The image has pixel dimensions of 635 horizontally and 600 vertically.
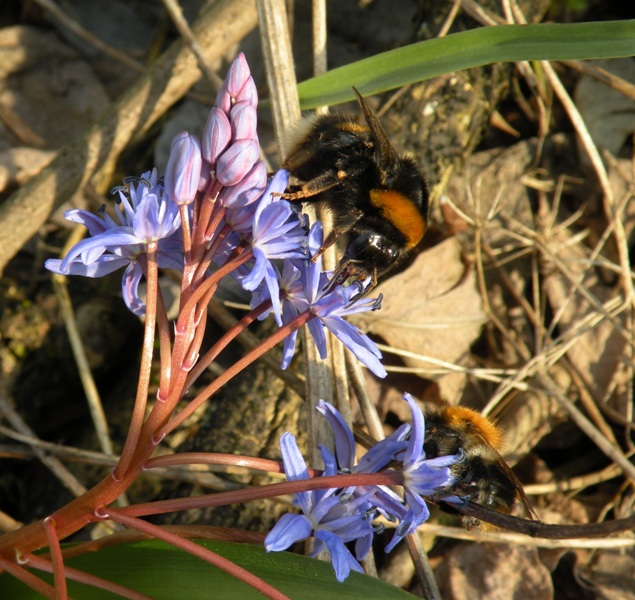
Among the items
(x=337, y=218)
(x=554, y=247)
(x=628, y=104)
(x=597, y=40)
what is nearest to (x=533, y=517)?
(x=337, y=218)

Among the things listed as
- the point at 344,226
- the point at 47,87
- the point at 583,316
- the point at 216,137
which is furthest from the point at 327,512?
the point at 47,87

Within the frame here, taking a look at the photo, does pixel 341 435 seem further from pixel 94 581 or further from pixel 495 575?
pixel 495 575

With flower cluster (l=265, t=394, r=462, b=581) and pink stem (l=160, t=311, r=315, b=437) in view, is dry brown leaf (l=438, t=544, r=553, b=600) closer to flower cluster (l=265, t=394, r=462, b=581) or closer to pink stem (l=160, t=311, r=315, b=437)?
flower cluster (l=265, t=394, r=462, b=581)

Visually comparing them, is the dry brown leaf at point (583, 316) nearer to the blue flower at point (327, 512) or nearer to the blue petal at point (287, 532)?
the blue flower at point (327, 512)

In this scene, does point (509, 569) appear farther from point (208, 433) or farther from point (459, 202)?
point (459, 202)

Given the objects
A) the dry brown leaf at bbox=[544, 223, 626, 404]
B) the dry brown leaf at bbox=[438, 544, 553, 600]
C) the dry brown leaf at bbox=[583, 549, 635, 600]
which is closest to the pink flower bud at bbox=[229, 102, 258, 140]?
the dry brown leaf at bbox=[438, 544, 553, 600]

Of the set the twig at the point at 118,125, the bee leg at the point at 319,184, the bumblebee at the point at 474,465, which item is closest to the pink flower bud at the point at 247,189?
the bee leg at the point at 319,184
